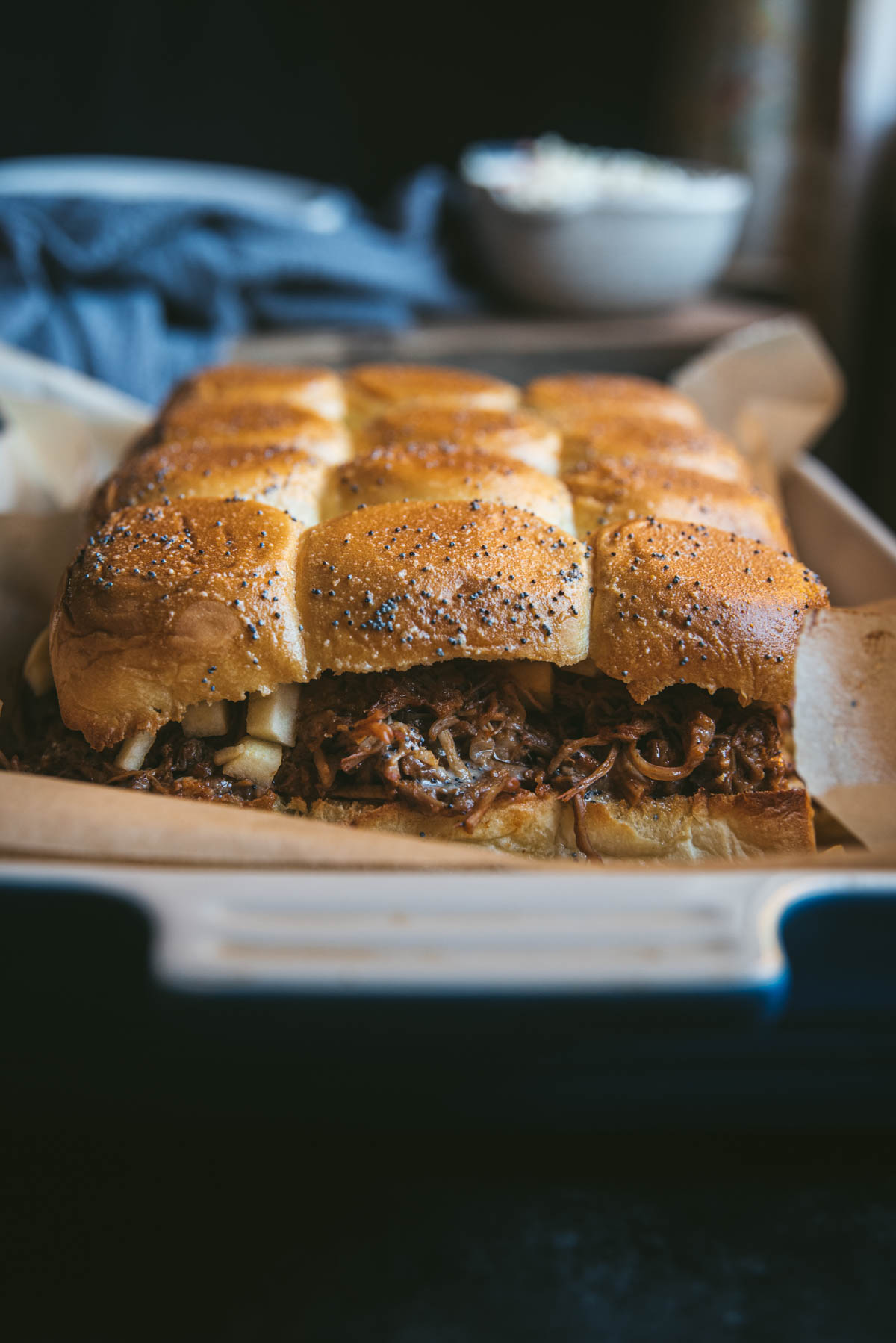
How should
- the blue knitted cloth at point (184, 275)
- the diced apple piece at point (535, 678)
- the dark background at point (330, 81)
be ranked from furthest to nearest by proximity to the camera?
the dark background at point (330, 81)
the blue knitted cloth at point (184, 275)
the diced apple piece at point (535, 678)

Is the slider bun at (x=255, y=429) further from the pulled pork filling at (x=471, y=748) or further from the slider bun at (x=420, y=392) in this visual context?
the pulled pork filling at (x=471, y=748)

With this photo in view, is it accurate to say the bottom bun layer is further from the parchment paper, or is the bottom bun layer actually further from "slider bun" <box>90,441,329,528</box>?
"slider bun" <box>90,441,329,528</box>

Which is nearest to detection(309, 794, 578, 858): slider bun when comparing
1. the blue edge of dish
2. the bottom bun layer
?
the bottom bun layer

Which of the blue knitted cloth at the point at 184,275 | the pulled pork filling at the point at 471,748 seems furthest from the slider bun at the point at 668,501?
the blue knitted cloth at the point at 184,275

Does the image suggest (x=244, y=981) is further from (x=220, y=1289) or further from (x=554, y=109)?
(x=554, y=109)

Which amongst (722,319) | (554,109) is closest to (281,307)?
(722,319)

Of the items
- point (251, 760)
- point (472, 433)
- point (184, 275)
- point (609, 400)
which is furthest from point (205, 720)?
point (184, 275)
